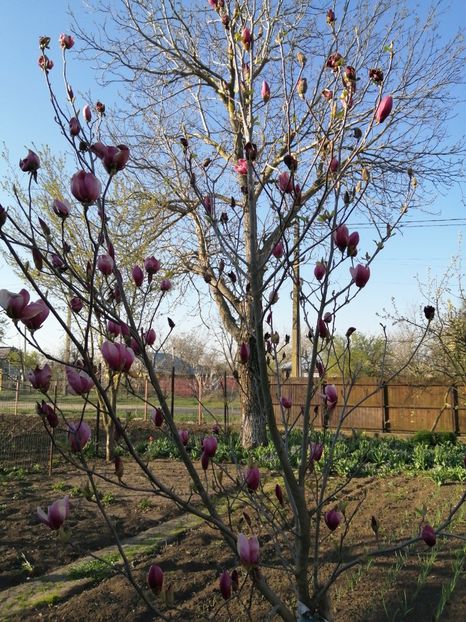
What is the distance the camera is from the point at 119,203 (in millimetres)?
9914

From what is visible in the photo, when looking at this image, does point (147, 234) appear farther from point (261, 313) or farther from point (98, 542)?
point (261, 313)

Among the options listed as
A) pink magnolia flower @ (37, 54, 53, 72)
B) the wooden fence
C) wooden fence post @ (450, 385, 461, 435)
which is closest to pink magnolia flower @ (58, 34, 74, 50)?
pink magnolia flower @ (37, 54, 53, 72)

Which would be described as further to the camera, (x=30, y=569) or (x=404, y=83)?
(x=404, y=83)

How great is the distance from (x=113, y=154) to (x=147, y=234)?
9.35 meters

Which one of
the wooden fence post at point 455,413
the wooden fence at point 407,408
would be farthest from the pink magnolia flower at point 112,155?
the wooden fence post at point 455,413

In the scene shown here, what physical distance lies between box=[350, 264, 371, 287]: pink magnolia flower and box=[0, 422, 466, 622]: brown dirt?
2.94 ft

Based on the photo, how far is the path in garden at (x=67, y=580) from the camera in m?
3.35

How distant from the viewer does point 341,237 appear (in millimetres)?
1681

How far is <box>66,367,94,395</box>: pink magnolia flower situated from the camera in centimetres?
132

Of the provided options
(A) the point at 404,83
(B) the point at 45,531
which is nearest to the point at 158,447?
(B) the point at 45,531

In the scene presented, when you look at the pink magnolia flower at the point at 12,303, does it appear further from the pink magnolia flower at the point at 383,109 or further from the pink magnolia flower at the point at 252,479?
the pink magnolia flower at the point at 383,109

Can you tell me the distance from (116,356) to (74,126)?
756 mm

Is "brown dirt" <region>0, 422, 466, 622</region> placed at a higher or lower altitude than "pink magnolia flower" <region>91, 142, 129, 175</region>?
lower

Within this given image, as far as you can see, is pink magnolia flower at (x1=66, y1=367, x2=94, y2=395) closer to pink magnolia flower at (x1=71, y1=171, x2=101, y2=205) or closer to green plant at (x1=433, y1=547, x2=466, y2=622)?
pink magnolia flower at (x1=71, y1=171, x2=101, y2=205)
